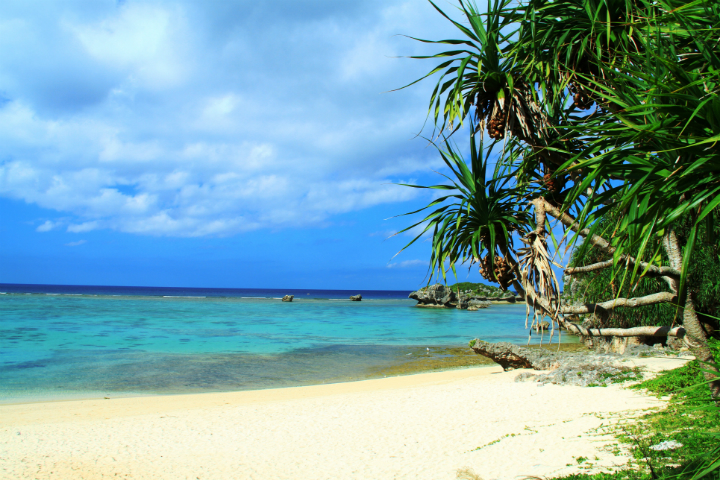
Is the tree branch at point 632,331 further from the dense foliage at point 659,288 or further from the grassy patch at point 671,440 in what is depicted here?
the dense foliage at point 659,288

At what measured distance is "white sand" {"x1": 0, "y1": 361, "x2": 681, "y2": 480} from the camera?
620 cm

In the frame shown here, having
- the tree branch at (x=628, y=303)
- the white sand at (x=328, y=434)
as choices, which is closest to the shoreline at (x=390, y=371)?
the white sand at (x=328, y=434)

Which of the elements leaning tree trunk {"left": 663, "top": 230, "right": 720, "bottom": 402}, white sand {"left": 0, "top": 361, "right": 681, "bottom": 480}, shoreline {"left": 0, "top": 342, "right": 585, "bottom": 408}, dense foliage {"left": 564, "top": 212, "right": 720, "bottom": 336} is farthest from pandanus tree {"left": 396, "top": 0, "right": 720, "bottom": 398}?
shoreline {"left": 0, "top": 342, "right": 585, "bottom": 408}

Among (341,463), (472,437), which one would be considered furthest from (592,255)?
(341,463)

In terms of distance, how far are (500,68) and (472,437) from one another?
591cm

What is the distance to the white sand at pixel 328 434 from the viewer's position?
6.20 metres

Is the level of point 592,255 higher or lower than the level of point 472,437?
higher

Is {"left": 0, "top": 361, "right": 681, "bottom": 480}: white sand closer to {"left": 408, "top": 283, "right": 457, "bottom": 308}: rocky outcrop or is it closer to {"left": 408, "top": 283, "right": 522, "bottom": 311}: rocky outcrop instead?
{"left": 408, "top": 283, "right": 522, "bottom": 311}: rocky outcrop

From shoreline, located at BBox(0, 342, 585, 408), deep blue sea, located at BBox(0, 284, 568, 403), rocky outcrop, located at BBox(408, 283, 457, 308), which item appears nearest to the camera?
shoreline, located at BBox(0, 342, 585, 408)

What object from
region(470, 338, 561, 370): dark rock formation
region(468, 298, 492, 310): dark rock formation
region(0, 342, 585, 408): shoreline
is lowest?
region(468, 298, 492, 310): dark rock formation

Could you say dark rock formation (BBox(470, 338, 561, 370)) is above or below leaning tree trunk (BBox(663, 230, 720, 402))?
below

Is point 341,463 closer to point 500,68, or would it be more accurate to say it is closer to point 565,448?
point 565,448

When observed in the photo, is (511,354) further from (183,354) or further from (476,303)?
(476,303)

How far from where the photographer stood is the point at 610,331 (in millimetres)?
4031
